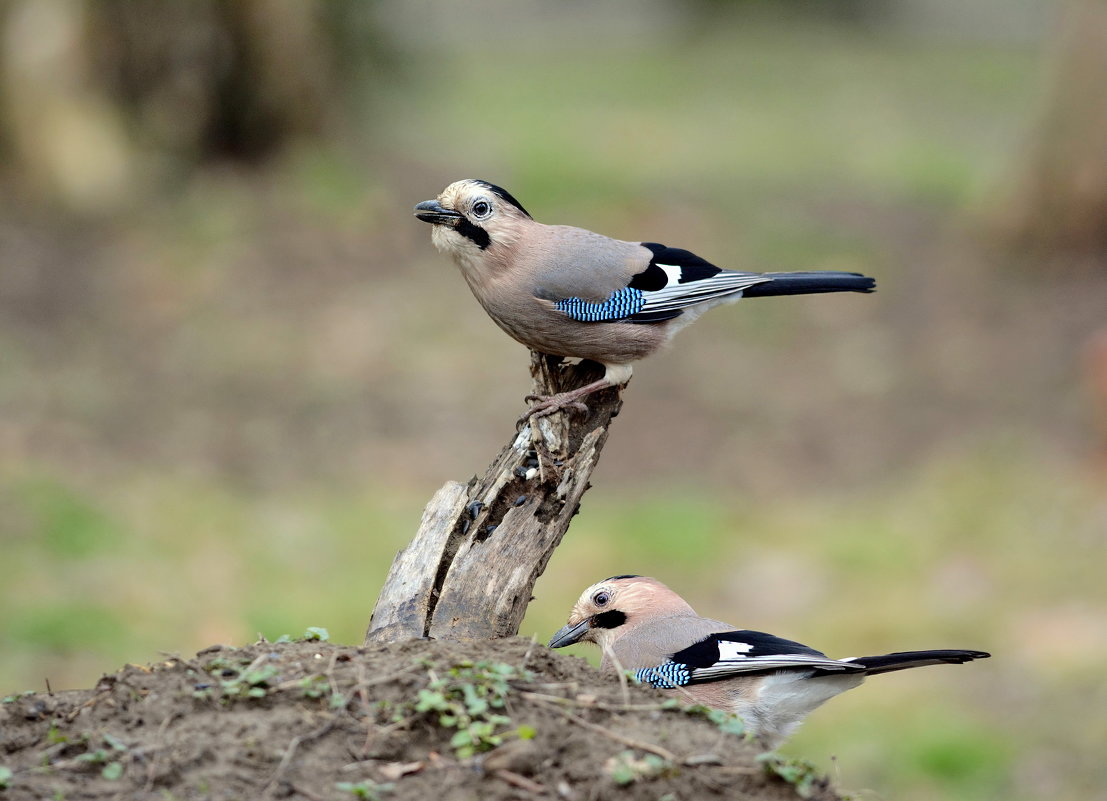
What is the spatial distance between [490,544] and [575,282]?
1.30 m

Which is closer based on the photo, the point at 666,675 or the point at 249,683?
the point at 249,683

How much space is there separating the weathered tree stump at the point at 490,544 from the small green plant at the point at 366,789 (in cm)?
98

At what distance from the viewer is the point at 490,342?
13.1m

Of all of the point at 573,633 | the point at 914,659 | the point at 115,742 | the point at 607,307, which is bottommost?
the point at 115,742

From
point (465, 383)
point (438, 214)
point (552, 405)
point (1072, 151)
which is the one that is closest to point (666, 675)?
point (552, 405)

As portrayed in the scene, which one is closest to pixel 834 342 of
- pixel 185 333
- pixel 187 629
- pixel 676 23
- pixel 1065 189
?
pixel 1065 189

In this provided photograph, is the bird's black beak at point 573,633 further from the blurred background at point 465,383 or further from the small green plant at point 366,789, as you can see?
the blurred background at point 465,383

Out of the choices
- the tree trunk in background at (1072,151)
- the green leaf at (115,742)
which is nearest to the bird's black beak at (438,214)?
the green leaf at (115,742)

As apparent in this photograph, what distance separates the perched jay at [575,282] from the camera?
5250 millimetres

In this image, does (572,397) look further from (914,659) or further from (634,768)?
(634,768)

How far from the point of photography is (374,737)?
3459mm

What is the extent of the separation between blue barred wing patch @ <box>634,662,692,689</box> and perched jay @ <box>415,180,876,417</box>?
102 centimetres

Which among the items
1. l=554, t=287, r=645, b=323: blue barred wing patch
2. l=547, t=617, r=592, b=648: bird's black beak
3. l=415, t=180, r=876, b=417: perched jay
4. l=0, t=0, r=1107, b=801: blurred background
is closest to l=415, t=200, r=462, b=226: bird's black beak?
l=415, t=180, r=876, b=417: perched jay

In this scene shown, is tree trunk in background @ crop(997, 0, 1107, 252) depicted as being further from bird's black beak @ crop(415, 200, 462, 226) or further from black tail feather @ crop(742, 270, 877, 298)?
bird's black beak @ crop(415, 200, 462, 226)
